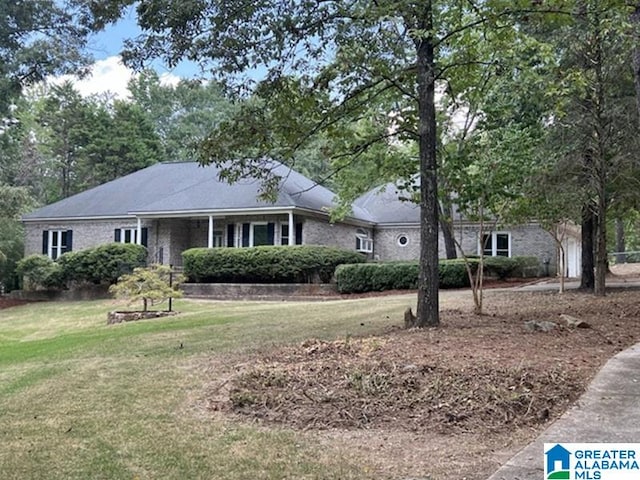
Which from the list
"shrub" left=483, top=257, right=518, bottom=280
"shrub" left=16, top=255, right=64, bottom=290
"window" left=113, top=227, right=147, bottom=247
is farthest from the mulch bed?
"window" left=113, top=227, right=147, bottom=247

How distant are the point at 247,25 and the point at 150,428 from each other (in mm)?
5512

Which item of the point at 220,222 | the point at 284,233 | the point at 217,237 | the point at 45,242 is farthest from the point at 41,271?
the point at 284,233

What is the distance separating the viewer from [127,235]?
27.2m

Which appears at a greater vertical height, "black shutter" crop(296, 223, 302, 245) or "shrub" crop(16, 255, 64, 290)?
"black shutter" crop(296, 223, 302, 245)

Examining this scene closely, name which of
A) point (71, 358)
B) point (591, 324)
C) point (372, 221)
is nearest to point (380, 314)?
point (591, 324)

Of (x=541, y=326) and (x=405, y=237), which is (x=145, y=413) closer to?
(x=541, y=326)

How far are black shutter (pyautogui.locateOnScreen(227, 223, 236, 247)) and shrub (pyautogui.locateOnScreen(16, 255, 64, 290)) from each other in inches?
276

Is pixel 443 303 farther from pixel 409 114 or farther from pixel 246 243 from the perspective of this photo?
pixel 246 243

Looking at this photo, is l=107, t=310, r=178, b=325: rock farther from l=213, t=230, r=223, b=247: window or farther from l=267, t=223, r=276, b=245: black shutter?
l=213, t=230, r=223, b=247: window

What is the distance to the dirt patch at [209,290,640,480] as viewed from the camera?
4.17 metres

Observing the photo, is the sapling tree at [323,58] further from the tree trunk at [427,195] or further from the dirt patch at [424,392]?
the dirt patch at [424,392]

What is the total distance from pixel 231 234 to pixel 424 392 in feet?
69.1

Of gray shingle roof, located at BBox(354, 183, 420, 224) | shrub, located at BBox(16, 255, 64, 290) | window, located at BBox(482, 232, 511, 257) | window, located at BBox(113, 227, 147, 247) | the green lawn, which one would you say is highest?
gray shingle roof, located at BBox(354, 183, 420, 224)

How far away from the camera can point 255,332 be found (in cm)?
1028
